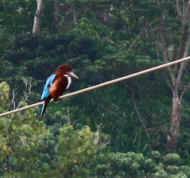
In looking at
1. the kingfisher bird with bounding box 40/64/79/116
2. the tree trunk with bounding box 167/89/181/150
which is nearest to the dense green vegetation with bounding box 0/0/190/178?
the tree trunk with bounding box 167/89/181/150

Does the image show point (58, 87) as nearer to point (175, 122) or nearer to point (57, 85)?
point (57, 85)

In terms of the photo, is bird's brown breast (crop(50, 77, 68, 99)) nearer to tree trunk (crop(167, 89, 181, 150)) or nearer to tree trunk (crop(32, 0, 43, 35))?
tree trunk (crop(167, 89, 181, 150))

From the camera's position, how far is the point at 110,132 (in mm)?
28734

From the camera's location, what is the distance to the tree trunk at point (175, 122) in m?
28.5

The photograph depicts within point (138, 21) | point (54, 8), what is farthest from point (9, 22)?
point (138, 21)

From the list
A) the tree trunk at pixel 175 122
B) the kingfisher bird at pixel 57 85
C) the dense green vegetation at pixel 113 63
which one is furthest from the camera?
the tree trunk at pixel 175 122

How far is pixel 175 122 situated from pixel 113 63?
1992 millimetres

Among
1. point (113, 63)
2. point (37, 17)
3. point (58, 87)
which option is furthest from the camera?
point (37, 17)

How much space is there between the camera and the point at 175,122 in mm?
28547

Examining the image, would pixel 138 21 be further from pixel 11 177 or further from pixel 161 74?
pixel 11 177

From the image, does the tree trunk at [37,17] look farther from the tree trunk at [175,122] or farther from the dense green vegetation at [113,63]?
the tree trunk at [175,122]

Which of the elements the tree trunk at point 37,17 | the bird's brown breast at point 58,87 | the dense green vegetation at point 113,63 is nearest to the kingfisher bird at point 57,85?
the bird's brown breast at point 58,87

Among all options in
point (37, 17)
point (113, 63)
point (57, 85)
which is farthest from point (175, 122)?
point (57, 85)

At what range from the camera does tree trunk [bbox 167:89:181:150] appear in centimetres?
2848
